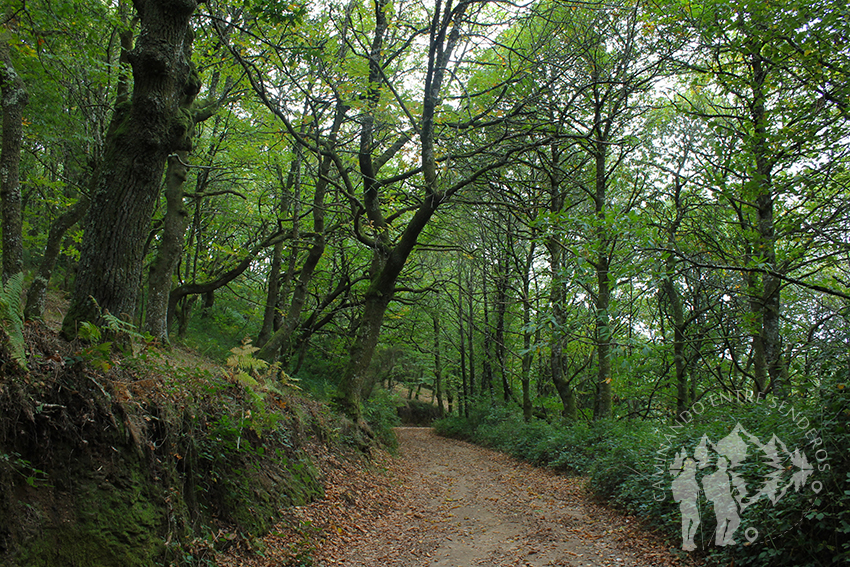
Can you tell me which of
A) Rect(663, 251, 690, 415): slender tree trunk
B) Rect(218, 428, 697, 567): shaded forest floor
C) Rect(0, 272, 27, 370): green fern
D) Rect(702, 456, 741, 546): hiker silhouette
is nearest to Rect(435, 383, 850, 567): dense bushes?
Rect(702, 456, 741, 546): hiker silhouette

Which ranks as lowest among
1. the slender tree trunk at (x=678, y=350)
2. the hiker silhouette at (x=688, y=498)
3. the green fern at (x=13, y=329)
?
the hiker silhouette at (x=688, y=498)

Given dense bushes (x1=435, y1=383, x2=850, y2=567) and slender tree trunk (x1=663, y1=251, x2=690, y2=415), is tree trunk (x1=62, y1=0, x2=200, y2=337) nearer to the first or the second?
dense bushes (x1=435, y1=383, x2=850, y2=567)

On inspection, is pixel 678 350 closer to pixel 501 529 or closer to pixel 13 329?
pixel 501 529

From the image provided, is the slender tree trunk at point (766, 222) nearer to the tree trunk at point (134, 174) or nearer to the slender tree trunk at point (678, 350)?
the slender tree trunk at point (678, 350)

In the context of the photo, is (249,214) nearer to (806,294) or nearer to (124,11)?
(124,11)

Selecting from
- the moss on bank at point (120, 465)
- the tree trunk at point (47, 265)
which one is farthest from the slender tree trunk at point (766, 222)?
the tree trunk at point (47, 265)

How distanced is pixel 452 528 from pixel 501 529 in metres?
0.69

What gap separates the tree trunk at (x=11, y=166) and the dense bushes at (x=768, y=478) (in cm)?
938

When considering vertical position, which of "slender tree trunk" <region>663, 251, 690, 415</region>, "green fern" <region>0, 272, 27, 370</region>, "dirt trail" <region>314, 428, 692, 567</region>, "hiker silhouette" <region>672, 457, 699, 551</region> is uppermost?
"slender tree trunk" <region>663, 251, 690, 415</region>

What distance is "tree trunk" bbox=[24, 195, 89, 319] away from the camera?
7508 mm

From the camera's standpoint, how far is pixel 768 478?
4094 millimetres

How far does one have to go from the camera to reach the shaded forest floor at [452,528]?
188 inches

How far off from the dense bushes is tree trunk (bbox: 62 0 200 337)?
6.36 metres

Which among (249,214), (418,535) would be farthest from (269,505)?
(249,214)
